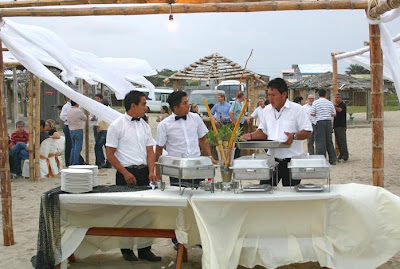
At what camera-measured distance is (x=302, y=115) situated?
4.77 meters

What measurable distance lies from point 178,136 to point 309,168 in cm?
134

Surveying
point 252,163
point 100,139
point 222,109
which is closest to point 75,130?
point 100,139

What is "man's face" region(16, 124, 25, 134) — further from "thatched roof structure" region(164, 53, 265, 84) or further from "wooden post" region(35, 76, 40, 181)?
"thatched roof structure" region(164, 53, 265, 84)

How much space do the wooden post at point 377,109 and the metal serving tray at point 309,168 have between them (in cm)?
144

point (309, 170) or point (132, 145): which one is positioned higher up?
point (132, 145)

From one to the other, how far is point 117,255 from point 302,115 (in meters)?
2.18

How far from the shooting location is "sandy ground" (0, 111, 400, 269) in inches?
191

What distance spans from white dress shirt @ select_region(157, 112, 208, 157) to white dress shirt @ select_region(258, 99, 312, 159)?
2.31ft

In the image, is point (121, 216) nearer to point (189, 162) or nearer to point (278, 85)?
point (189, 162)

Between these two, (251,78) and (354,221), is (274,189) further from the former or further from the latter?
(251,78)

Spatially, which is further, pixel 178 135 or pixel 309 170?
pixel 178 135

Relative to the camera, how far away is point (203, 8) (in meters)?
5.08

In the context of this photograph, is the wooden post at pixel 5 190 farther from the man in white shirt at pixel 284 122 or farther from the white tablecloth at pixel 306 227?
the man in white shirt at pixel 284 122

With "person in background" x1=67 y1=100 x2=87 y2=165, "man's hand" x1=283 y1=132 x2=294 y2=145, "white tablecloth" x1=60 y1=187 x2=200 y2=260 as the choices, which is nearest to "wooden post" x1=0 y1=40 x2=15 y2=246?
"white tablecloth" x1=60 y1=187 x2=200 y2=260
